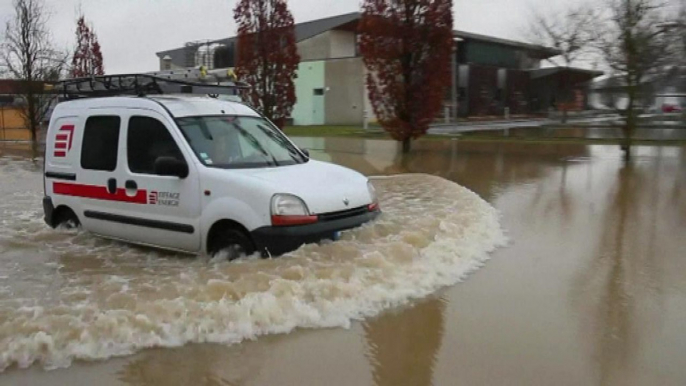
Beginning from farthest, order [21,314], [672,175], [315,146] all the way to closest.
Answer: [315,146], [672,175], [21,314]

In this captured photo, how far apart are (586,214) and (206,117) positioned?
5.87 m

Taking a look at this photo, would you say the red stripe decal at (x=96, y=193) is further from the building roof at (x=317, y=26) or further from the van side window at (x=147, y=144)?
the building roof at (x=317, y=26)

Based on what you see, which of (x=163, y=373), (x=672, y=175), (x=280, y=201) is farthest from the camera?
(x=672, y=175)

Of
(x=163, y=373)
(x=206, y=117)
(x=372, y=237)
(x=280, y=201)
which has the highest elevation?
(x=206, y=117)

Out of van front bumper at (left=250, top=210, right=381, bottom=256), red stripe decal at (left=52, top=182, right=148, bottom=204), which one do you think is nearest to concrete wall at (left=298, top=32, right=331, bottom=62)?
red stripe decal at (left=52, top=182, right=148, bottom=204)

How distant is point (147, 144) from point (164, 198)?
2.30 feet

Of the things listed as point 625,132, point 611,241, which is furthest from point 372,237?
point 625,132

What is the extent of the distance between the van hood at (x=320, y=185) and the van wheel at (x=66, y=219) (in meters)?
2.78

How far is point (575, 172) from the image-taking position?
48.6 ft

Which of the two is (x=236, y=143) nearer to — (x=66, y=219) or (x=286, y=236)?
(x=286, y=236)

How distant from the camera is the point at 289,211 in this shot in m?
6.00

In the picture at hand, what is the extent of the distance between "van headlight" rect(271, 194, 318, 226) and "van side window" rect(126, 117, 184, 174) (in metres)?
1.35

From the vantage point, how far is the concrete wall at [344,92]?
40.8m

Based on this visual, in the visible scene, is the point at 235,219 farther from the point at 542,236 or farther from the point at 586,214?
the point at 586,214
